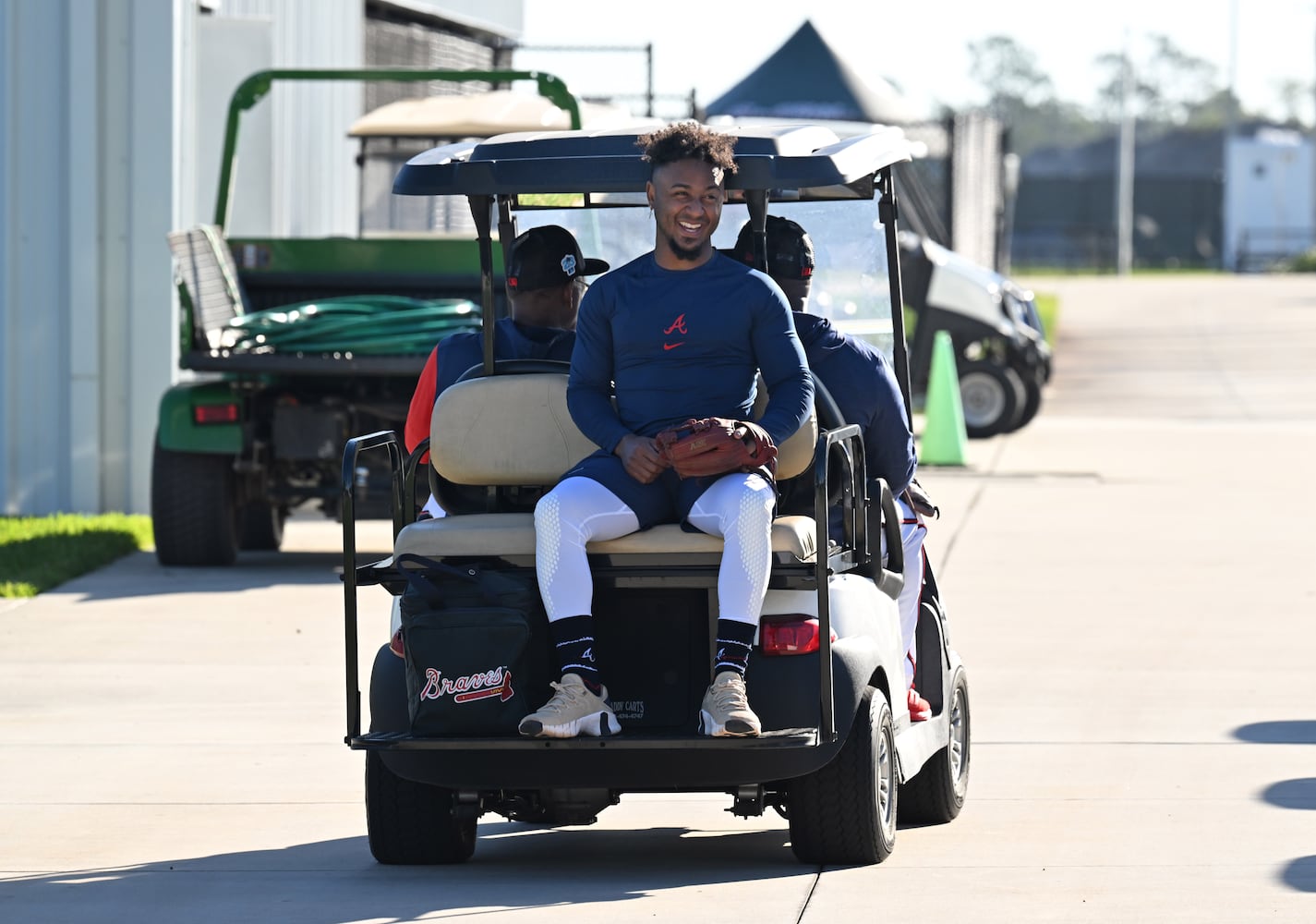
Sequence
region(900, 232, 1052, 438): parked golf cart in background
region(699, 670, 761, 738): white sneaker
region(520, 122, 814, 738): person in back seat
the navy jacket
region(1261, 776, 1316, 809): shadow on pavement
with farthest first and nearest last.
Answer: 1. region(900, 232, 1052, 438): parked golf cart in background
2. region(1261, 776, 1316, 809): shadow on pavement
3. the navy jacket
4. region(520, 122, 814, 738): person in back seat
5. region(699, 670, 761, 738): white sneaker

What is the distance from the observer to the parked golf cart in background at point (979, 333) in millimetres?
19531

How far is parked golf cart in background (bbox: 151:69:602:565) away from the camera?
11.3 meters

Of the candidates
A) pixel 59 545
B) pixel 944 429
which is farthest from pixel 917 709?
pixel 944 429

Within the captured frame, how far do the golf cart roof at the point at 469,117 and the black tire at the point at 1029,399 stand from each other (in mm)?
6316

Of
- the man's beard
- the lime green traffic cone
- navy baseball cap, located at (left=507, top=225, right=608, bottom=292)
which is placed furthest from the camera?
the lime green traffic cone

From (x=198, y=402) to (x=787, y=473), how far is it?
660 centimetres

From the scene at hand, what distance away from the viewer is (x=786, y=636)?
17.8 feet

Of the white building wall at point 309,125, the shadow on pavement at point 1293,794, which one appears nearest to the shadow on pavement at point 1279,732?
the shadow on pavement at point 1293,794

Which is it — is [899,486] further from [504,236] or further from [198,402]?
[198,402]

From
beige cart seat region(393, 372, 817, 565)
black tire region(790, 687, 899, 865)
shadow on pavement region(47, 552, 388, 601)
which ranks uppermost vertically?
beige cart seat region(393, 372, 817, 565)

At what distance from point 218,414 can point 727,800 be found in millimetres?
5522

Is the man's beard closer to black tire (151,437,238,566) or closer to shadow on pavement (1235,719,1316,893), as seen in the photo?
shadow on pavement (1235,719,1316,893)

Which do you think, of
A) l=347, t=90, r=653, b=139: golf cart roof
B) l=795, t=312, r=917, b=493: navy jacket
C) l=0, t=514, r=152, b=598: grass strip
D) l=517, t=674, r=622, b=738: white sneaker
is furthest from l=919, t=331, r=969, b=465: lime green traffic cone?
l=517, t=674, r=622, b=738: white sneaker

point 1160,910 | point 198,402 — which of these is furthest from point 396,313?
point 1160,910
